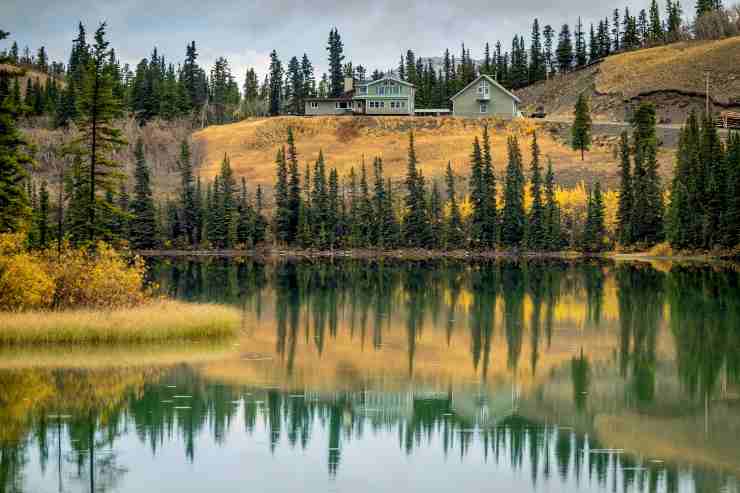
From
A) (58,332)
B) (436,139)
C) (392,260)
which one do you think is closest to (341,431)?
(58,332)

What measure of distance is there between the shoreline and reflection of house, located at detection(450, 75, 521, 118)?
40893 mm

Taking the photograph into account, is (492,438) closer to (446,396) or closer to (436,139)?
(446,396)

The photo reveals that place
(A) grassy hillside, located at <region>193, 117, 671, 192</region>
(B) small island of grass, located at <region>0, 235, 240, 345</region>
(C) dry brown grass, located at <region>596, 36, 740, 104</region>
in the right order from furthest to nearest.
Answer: (C) dry brown grass, located at <region>596, 36, 740, 104</region> < (A) grassy hillside, located at <region>193, 117, 671, 192</region> < (B) small island of grass, located at <region>0, 235, 240, 345</region>

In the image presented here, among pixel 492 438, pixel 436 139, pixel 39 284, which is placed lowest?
pixel 492 438

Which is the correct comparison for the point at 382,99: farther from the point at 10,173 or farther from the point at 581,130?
the point at 10,173

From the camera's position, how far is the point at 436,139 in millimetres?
131875

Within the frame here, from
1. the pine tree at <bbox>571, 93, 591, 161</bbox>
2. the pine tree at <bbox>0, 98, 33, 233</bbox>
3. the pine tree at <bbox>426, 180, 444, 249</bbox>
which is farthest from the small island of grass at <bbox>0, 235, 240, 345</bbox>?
the pine tree at <bbox>571, 93, 591, 161</bbox>

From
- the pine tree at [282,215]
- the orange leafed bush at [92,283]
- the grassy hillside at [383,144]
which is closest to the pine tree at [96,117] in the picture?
the orange leafed bush at [92,283]

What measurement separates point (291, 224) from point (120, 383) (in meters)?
79.0

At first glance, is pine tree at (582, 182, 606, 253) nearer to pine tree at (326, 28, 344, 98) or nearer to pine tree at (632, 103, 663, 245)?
pine tree at (632, 103, 663, 245)

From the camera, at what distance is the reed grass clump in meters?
33.8

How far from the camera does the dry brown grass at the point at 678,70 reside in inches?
5861

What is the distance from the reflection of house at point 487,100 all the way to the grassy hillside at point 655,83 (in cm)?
1322

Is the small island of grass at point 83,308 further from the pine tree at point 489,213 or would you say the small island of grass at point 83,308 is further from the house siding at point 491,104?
the house siding at point 491,104
